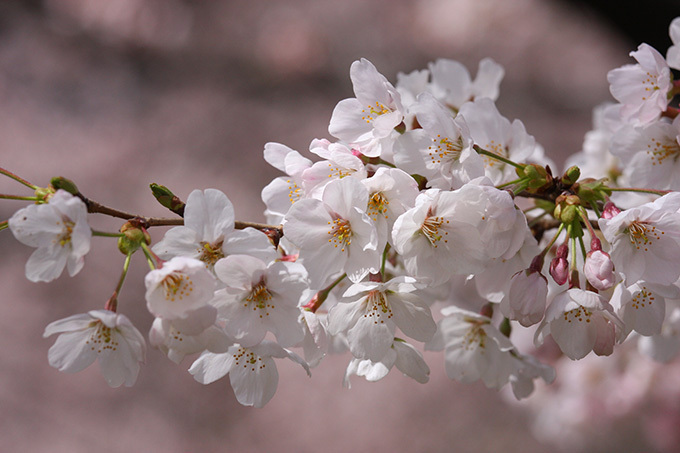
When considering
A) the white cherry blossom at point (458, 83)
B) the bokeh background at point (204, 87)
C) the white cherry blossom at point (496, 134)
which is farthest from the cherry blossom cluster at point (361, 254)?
the bokeh background at point (204, 87)

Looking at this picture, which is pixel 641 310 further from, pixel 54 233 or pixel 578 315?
pixel 54 233

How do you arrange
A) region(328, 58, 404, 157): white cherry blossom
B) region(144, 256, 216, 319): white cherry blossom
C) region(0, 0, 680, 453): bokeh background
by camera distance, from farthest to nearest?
region(0, 0, 680, 453): bokeh background, region(328, 58, 404, 157): white cherry blossom, region(144, 256, 216, 319): white cherry blossom

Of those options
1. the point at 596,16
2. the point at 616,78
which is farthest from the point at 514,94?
the point at 616,78

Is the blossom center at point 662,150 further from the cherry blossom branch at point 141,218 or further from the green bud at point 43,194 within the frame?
the green bud at point 43,194

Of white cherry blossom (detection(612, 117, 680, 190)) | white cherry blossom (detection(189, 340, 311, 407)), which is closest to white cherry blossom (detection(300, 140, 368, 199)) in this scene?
white cherry blossom (detection(189, 340, 311, 407))

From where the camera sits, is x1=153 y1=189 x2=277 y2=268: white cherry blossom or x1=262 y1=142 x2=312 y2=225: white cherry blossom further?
x1=262 y1=142 x2=312 y2=225: white cherry blossom

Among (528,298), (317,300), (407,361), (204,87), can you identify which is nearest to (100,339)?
(317,300)

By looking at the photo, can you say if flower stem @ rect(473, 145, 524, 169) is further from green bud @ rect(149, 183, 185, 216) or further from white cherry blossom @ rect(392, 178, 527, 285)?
green bud @ rect(149, 183, 185, 216)
